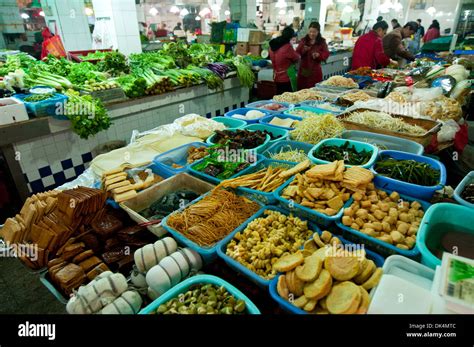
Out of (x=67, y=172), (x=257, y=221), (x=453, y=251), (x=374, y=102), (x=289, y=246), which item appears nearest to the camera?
(x=453, y=251)

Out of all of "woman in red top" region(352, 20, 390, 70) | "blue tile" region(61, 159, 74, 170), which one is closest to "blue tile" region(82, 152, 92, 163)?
"blue tile" region(61, 159, 74, 170)

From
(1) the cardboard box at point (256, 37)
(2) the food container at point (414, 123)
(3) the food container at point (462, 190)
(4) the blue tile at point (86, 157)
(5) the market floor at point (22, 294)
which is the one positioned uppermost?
(1) the cardboard box at point (256, 37)

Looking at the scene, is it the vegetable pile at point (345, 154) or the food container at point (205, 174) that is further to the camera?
the food container at point (205, 174)

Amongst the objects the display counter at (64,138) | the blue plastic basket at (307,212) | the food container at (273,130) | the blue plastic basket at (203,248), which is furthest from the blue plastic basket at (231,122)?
the blue plastic basket at (203,248)

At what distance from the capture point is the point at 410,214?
76.2 inches

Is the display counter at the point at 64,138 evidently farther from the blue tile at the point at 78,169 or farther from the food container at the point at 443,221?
the food container at the point at 443,221

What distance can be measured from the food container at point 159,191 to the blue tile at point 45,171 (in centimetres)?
217

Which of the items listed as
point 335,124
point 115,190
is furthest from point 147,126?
point 335,124

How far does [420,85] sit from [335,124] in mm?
2586

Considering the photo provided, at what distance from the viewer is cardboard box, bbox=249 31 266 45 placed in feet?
28.9

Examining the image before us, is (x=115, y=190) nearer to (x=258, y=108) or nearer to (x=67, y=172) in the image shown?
(x=67, y=172)

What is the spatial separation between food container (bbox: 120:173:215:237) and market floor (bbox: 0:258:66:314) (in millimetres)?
824

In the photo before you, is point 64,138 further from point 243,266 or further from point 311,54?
point 311,54

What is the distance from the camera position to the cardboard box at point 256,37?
8.82m
